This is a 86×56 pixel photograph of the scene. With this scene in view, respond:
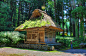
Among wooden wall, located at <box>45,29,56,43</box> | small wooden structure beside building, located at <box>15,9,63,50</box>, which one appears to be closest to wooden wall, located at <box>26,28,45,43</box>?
small wooden structure beside building, located at <box>15,9,63,50</box>

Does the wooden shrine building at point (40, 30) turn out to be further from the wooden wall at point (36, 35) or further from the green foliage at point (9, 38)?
the green foliage at point (9, 38)

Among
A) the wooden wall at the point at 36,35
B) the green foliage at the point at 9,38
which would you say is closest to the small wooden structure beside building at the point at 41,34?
the wooden wall at the point at 36,35

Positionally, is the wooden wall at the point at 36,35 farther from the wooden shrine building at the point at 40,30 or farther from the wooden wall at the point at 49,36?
the wooden wall at the point at 49,36

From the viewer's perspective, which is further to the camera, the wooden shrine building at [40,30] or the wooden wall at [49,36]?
the wooden wall at [49,36]

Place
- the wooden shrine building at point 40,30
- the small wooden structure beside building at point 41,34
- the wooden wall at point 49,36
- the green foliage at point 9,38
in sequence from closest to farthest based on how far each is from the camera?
the wooden shrine building at point 40,30
the small wooden structure beside building at point 41,34
the green foliage at point 9,38
the wooden wall at point 49,36

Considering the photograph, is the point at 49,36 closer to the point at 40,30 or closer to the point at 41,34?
the point at 41,34

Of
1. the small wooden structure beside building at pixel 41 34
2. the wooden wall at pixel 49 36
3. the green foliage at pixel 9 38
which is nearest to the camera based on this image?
the small wooden structure beside building at pixel 41 34

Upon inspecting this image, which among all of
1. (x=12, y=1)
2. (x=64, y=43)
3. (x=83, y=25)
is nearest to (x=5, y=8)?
(x=12, y=1)

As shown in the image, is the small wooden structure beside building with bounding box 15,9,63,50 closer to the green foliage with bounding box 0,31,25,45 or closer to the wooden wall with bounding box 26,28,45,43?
the wooden wall with bounding box 26,28,45,43

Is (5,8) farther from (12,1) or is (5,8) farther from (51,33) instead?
(51,33)

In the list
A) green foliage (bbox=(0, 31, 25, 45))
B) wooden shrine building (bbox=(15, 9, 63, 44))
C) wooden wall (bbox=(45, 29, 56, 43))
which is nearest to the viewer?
wooden shrine building (bbox=(15, 9, 63, 44))

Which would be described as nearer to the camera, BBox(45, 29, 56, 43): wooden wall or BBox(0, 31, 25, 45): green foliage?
BBox(0, 31, 25, 45): green foliage

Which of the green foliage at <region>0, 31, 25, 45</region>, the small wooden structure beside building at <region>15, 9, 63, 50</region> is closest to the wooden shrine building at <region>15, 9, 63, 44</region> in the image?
the small wooden structure beside building at <region>15, 9, 63, 50</region>

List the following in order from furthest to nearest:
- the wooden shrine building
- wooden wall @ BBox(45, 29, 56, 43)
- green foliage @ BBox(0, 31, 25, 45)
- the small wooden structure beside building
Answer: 1. wooden wall @ BBox(45, 29, 56, 43)
2. green foliage @ BBox(0, 31, 25, 45)
3. the small wooden structure beside building
4. the wooden shrine building
